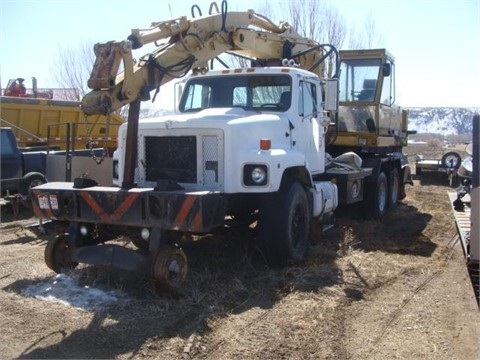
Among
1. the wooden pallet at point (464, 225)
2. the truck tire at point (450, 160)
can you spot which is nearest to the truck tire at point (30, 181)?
the wooden pallet at point (464, 225)

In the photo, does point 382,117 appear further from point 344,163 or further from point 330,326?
point 330,326

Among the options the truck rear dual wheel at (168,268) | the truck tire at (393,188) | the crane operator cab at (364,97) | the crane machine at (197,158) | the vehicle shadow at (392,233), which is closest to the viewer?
the truck rear dual wheel at (168,268)

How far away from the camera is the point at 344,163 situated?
9266 mm

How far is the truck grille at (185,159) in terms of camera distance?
19.4 ft

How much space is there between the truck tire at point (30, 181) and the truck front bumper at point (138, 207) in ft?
17.9

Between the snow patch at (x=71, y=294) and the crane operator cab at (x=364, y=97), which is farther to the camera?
the crane operator cab at (x=364, y=97)

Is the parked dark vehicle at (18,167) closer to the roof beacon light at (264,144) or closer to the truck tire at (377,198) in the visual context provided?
the roof beacon light at (264,144)

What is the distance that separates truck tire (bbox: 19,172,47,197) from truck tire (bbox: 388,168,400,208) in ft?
23.8

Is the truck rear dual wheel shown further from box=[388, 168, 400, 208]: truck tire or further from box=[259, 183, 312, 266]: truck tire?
box=[388, 168, 400, 208]: truck tire

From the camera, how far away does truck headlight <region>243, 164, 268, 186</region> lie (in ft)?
19.1

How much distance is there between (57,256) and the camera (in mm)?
5949

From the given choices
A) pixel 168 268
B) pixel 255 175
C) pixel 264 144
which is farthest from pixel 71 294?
pixel 264 144

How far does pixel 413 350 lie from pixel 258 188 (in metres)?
2.39

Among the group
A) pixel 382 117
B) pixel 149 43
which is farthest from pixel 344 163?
pixel 149 43
